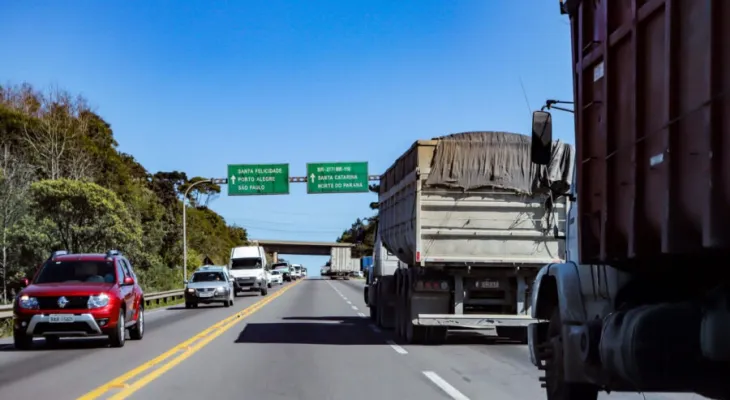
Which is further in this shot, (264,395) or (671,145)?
(264,395)

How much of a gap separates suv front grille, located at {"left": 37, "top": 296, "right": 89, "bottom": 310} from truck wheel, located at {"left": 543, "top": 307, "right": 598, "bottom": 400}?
399 inches

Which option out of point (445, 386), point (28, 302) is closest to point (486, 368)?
point (445, 386)

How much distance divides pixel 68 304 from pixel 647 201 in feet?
40.3

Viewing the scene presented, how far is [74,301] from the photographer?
603 inches

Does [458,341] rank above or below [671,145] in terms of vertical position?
below

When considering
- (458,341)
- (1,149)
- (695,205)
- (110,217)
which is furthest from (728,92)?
(1,149)

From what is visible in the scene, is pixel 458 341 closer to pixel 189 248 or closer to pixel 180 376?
pixel 180 376

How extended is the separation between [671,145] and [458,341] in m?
12.7

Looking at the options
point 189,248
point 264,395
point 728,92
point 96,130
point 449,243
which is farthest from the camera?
point 189,248

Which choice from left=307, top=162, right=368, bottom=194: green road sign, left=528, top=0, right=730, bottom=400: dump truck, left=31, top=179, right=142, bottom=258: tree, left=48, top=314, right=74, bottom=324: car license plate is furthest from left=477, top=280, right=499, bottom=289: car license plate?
left=307, top=162, right=368, bottom=194: green road sign

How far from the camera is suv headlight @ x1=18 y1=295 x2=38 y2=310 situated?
15.2 meters

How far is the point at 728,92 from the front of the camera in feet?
14.5

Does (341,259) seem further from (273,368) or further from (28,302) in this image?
(273,368)

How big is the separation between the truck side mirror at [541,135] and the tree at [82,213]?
32.0 meters
